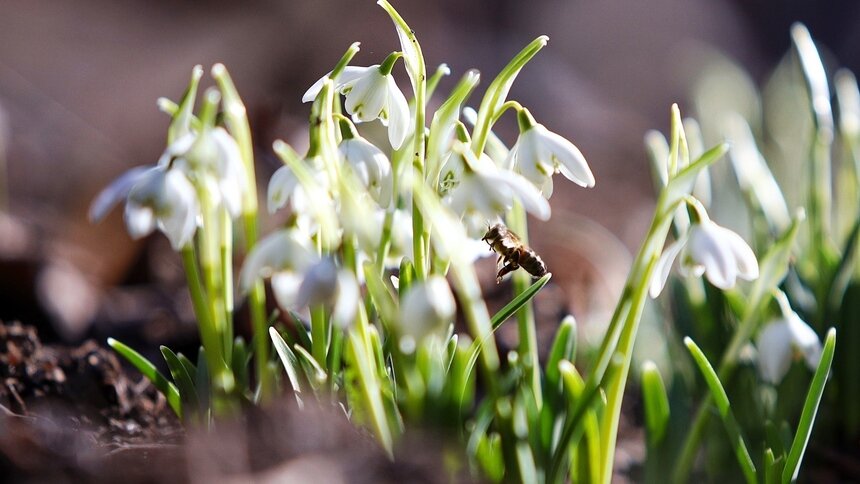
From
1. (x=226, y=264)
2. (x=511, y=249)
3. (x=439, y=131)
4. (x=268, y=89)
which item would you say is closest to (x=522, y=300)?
(x=511, y=249)

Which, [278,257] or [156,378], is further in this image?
[156,378]

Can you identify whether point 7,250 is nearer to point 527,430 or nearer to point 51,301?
point 51,301

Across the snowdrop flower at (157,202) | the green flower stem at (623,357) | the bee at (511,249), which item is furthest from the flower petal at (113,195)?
the green flower stem at (623,357)

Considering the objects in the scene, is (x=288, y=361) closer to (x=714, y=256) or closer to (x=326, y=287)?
(x=326, y=287)

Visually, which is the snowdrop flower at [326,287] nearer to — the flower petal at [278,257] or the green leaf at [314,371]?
the flower petal at [278,257]

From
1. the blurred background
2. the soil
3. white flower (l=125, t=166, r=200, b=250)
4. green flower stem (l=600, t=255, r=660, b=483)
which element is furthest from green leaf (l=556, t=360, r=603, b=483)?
the blurred background

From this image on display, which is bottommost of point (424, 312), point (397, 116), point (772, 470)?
point (772, 470)

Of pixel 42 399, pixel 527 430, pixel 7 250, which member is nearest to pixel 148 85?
pixel 7 250
